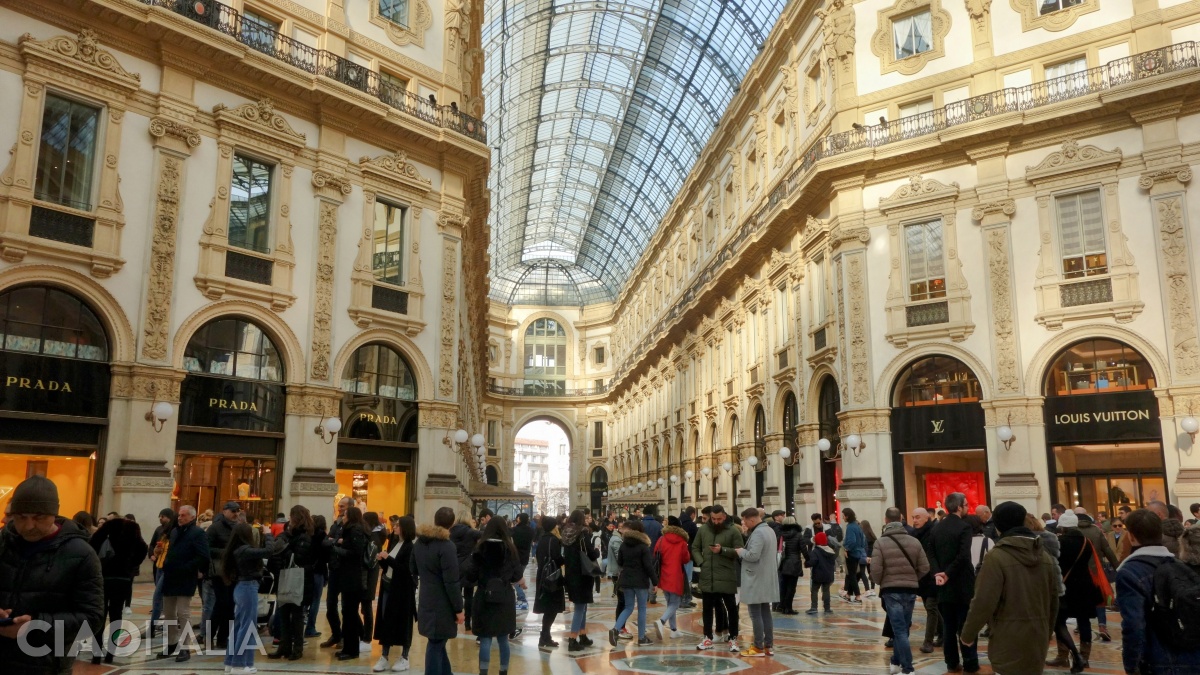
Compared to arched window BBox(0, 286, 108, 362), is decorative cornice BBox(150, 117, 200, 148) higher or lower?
higher

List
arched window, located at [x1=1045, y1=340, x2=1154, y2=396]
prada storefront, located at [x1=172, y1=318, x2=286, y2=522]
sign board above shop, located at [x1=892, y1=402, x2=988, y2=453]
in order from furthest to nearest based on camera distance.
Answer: sign board above shop, located at [x1=892, y1=402, x2=988, y2=453], arched window, located at [x1=1045, y1=340, x2=1154, y2=396], prada storefront, located at [x1=172, y1=318, x2=286, y2=522]

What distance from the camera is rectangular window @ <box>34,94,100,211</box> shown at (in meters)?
15.8

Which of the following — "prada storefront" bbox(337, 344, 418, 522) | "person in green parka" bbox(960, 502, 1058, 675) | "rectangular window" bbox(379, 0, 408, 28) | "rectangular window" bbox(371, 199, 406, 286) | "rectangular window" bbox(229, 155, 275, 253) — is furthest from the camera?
"rectangular window" bbox(379, 0, 408, 28)

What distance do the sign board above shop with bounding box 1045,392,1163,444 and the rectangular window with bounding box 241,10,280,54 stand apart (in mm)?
19642

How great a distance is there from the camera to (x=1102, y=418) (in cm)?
1972

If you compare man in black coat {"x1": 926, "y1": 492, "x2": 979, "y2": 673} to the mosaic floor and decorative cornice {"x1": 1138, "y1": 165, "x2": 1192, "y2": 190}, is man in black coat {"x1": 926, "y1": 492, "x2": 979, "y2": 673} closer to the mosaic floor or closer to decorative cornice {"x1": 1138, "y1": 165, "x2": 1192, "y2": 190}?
the mosaic floor

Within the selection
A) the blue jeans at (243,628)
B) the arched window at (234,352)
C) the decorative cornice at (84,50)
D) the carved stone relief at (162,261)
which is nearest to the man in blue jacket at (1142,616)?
the blue jeans at (243,628)

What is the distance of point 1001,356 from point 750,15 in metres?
17.9

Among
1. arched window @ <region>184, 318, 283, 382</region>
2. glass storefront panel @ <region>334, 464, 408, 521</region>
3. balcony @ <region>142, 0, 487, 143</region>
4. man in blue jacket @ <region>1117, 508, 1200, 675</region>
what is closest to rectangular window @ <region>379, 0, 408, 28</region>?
balcony @ <region>142, 0, 487, 143</region>

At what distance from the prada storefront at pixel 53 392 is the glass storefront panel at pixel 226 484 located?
5.56ft

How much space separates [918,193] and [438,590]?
18839 mm

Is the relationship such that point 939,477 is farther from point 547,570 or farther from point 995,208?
point 547,570

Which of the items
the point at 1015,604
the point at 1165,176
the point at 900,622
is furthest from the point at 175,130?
the point at 1165,176

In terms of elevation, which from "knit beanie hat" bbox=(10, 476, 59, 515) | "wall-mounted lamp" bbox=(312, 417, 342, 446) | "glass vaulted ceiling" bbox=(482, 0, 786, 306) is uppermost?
"glass vaulted ceiling" bbox=(482, 0, 786, 306)
